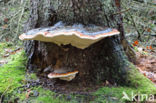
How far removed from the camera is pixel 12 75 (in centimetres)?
227

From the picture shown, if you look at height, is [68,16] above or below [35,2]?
below

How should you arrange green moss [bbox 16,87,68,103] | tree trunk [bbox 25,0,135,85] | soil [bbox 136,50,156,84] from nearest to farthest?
green moss [bbox 16,87,68,103], tree trunk [bbox 25,0,135,85], soil [bbox 136,50,156,84]

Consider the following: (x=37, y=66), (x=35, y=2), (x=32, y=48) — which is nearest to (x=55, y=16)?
(x=35, y=2)

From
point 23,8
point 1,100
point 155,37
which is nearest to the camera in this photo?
point 1,100

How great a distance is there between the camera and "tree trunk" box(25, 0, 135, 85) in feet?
6.48

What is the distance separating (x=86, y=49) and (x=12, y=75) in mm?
1316

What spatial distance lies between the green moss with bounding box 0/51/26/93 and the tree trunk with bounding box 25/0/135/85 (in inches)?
15.0

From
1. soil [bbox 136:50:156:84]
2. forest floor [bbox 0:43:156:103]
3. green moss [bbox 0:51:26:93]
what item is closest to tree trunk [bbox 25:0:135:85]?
forest floor [bbox 0:43:156:103]

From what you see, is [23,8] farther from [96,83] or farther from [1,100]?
[96,83]

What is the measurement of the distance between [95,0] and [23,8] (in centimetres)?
347

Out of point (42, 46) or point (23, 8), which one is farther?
point (23, 8)

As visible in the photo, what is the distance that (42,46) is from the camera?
2234 millimetres

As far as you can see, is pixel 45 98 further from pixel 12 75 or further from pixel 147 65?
pixel 147 65

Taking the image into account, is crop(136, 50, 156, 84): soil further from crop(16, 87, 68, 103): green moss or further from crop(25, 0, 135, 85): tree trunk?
crop(16, 87, 68, 103): green moss
